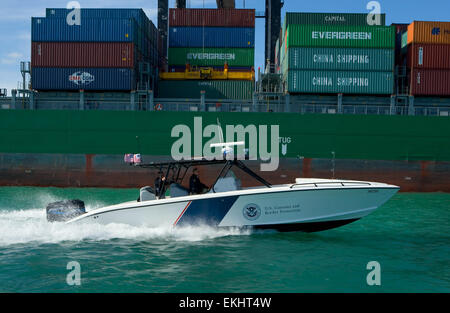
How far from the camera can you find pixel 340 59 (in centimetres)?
2406

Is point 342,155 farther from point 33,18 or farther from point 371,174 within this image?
point 33,18

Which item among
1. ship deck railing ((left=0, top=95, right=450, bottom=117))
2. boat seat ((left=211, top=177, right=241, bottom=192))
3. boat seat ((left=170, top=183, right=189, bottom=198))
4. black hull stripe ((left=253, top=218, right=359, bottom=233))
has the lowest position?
black hull stripe ((left=253, top=218, right=359, bottom=233))

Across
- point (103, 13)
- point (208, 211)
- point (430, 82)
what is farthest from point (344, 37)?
point (208, 211)

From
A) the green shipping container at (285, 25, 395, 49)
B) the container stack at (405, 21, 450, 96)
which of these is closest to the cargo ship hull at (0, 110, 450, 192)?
the container stack at (405, 21, 450, 96)

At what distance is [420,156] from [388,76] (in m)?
5.26

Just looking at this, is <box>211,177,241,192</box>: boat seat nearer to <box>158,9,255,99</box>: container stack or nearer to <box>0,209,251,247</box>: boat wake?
<box>0,209,251,247</box>: boat wake

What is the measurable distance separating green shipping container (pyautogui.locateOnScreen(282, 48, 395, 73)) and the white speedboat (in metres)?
16.4

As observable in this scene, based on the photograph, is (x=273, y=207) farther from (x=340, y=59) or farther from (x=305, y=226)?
(x=340, y=59)

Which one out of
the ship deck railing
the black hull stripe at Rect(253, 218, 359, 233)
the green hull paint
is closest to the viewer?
the black hull stripe at Rect(253, 218, 359, 233)

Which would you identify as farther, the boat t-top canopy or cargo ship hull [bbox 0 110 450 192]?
cargo ship hull [bbox 0 110 450 192]

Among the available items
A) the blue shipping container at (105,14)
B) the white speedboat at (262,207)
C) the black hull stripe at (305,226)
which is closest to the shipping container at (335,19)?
the blue shipping container at (105,14)

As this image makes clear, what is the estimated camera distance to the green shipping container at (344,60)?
23.9 meters

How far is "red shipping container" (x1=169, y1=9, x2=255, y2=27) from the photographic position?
28.8 m

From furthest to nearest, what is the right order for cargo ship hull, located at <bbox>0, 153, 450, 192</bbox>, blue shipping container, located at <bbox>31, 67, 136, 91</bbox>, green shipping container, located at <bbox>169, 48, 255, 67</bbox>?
1. green shipping container, located at <bbox>169, 48, 255, 67</bbox>
2. blue shipping container, located at <bbox>31, 67, 136, 91</bbox>
3. cargo ship hull, located at <bbox>0, 153, 450, 192</bbox>
